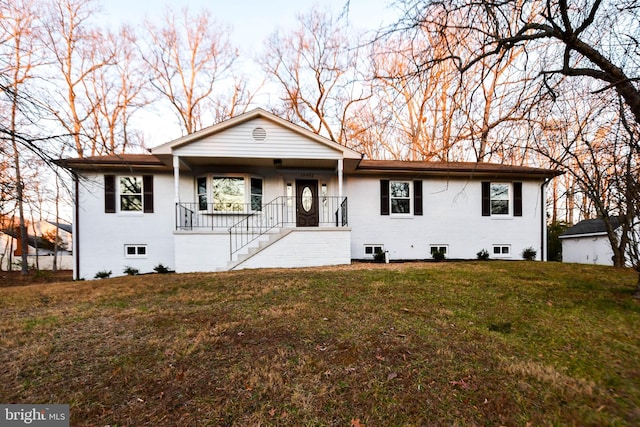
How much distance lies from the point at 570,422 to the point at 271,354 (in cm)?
266

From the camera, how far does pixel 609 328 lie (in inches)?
156

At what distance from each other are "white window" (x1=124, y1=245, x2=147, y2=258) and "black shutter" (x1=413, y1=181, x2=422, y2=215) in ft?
32.8

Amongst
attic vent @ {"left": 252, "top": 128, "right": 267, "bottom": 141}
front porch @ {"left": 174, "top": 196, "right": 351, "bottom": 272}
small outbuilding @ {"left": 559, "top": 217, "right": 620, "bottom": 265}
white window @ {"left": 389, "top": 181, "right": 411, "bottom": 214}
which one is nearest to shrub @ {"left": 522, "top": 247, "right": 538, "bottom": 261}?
white window @ {"left": 389, "top": 181, "right": 411, "bottom": 214}

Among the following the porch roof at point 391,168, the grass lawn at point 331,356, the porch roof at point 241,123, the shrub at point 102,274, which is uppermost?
the porch roof at point 241,123

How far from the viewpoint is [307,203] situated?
37.8ft

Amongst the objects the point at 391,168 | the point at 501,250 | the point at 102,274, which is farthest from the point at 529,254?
the point at 102,274

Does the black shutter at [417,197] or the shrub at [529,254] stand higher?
the black shutter at [417,197]

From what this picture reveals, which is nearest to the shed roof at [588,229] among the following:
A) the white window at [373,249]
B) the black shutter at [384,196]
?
the black shutter at [384,196]

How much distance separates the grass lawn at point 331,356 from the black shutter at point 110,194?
518 centimetres

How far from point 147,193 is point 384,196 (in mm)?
8586

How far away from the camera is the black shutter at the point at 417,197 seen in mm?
11508

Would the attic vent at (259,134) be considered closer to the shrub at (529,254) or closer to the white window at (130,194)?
the white window at (130,194)

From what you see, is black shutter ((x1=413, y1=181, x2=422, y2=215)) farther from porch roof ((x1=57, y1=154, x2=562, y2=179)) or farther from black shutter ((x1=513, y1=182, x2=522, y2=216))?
black shutter ((x1=513, y1=182, x2=522, y2=216))

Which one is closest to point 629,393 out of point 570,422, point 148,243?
point 570,422
